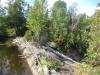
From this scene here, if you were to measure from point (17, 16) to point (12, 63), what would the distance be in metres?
17.4

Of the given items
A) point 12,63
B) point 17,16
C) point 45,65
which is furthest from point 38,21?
point 45,65

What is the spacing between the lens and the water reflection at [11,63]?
2111cm

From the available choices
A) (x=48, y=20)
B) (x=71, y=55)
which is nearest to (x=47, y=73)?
(x=71, y=55)

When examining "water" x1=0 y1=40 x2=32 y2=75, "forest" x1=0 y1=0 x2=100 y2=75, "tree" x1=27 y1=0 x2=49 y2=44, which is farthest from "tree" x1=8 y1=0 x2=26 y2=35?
"water" x1=0 y1=40 x2=32 y2=75

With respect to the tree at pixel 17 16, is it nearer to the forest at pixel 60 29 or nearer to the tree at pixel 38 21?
the forest at pixel 60 29

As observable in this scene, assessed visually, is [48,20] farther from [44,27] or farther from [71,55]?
[71,55]

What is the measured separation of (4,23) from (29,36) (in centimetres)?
829

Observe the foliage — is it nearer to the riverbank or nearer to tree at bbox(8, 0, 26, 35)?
the riverbank

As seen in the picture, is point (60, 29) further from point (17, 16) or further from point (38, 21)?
point (17, 16)

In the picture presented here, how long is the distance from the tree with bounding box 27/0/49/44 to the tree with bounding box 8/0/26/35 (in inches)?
294

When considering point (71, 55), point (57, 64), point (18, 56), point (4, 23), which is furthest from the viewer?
point (4, 23)

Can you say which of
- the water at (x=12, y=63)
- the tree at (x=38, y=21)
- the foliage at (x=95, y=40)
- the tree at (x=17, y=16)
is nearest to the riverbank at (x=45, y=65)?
the water at (x=12, y=63)

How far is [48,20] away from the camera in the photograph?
106 feet

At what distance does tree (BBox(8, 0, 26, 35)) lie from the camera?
38688 mm
